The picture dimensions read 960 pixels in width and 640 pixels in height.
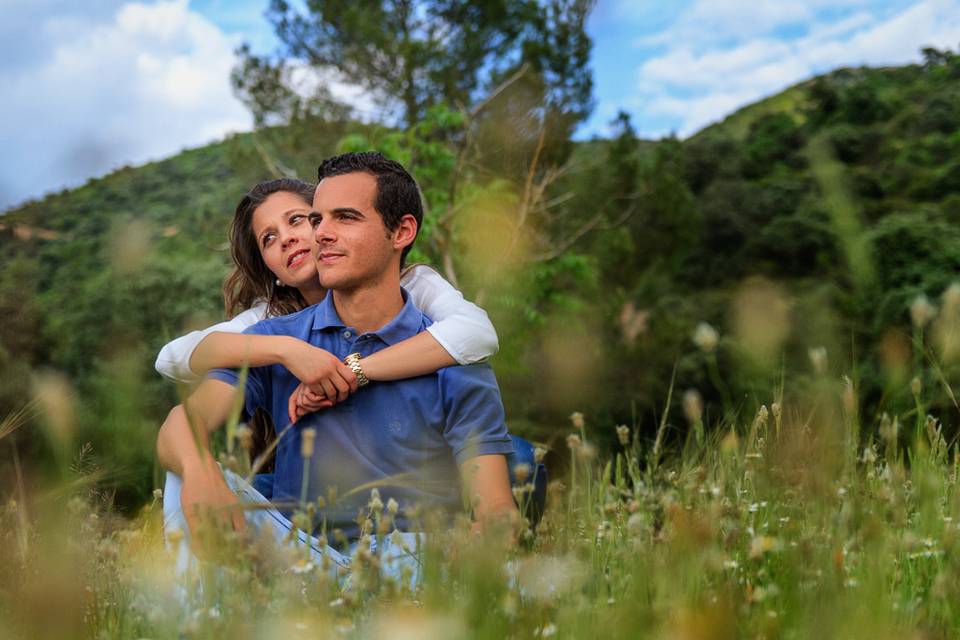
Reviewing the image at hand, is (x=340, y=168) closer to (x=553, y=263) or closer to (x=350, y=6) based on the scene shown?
(x=553, y=263)

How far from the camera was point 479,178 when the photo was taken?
15945 millimetres

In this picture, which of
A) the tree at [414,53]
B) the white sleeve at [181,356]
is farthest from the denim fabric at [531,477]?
the tree at [414,53]

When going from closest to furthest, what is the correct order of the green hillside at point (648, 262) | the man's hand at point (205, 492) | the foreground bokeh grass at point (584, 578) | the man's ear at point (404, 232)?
the foreground bokeh grass at point (584, 578)
the man's hand at point (205, 492)
the man's ear at point (404, 232)
the green hillside at point (648, 262)

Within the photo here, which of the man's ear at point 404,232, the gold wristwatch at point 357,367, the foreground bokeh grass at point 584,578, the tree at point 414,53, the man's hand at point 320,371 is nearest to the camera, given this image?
the foreground bokeh grass at point 584,578

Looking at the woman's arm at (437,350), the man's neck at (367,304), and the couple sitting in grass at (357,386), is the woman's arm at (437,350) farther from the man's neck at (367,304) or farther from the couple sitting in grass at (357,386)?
the man's neck at (367,304)

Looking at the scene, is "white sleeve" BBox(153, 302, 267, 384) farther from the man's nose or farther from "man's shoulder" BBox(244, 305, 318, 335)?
the man's nose

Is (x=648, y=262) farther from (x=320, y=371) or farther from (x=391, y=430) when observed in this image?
(x=320, y=371)

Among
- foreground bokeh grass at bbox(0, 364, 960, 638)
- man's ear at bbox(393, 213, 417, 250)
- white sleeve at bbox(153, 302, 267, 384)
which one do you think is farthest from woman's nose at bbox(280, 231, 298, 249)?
foreground bokeh grass at bbox(0, 364, 960, 638)

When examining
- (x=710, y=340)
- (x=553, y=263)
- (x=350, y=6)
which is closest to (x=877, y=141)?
(x=350, y=6)

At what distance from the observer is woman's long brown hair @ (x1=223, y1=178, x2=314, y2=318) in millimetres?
3723

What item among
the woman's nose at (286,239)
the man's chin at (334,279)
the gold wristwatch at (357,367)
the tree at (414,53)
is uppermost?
the tree at (414,53)

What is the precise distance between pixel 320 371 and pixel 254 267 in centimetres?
146

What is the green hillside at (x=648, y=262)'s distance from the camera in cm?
568

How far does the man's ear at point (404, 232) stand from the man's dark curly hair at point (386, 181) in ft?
0.05
